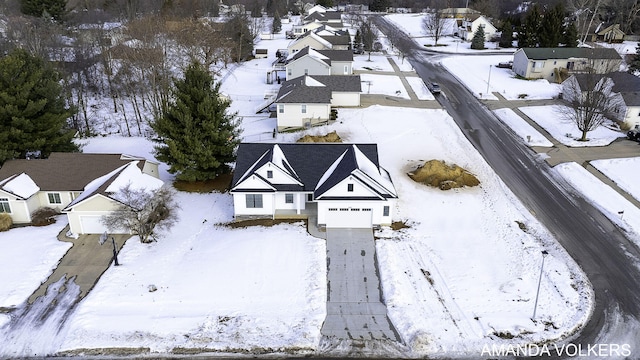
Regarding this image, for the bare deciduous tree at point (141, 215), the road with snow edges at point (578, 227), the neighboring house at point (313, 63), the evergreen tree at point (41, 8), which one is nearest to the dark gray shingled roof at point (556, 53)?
the road with snow edges at point (578, 227)

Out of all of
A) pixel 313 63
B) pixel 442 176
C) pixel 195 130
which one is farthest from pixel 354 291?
pixel 313 63

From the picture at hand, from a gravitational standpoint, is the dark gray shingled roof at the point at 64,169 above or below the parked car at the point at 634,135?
above

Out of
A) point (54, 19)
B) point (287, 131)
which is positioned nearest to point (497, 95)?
point (287, 131)

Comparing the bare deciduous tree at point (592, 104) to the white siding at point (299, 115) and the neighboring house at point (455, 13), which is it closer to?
the white siding at point (299, 115)

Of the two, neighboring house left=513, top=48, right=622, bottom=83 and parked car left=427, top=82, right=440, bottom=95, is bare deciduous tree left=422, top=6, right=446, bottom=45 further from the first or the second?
parked car left=427, top=82, right=440, bottom=95

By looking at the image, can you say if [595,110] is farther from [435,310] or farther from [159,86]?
[159,86]

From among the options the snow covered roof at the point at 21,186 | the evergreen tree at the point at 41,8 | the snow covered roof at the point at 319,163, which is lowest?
the snow covered roof at the point at 21,186

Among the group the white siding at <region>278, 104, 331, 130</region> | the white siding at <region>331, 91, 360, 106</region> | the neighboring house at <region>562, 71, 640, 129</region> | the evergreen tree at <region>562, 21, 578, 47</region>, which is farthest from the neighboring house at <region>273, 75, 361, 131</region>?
the evergreen tree at <region>562, 21, 578, 47</region>
